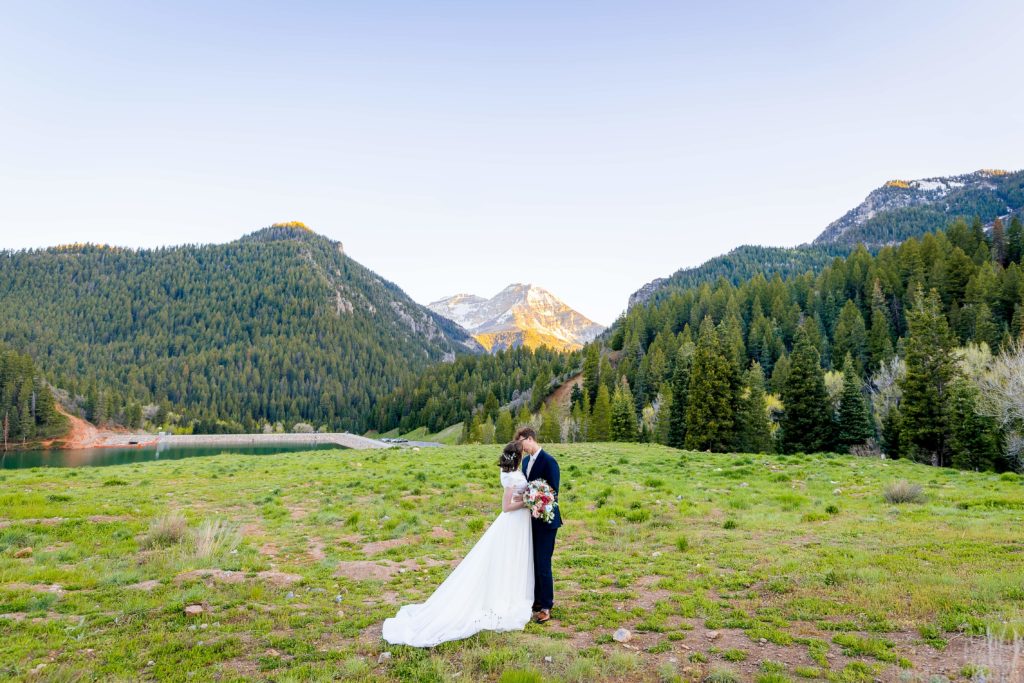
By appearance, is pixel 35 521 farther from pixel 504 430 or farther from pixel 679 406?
pixel 504 430

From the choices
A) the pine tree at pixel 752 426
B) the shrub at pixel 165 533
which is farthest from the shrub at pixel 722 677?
the pine tree at pixel 752 426

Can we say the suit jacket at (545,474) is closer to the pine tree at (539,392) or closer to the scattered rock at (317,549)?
the scattered rock at (317,549)

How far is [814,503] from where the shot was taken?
1753cm

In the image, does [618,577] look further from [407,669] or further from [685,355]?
[685,355]

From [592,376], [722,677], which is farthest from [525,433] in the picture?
[592,376]

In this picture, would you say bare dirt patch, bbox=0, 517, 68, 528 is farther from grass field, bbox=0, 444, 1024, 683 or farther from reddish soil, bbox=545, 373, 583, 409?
reddish soil, bbox=545, 373, 583, 409

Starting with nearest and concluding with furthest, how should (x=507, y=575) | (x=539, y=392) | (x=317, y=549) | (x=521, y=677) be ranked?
(x=521, y=677), (x=507, y=575), (x=317, y=549), (x=539, y=392)

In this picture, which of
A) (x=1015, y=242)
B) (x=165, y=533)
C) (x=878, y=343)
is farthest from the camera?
(x=1015, y=242)

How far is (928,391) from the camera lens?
4428cm

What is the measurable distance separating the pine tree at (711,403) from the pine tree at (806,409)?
7.67 metres

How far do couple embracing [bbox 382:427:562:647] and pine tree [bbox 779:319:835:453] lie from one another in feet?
188

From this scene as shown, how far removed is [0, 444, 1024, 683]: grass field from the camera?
7.30 meters

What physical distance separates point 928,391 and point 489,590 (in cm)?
5045

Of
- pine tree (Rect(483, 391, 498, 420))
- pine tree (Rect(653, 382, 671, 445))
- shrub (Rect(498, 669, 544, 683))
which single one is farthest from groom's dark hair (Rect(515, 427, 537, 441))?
pine tree (Rect(483, 391, 498, 420))
